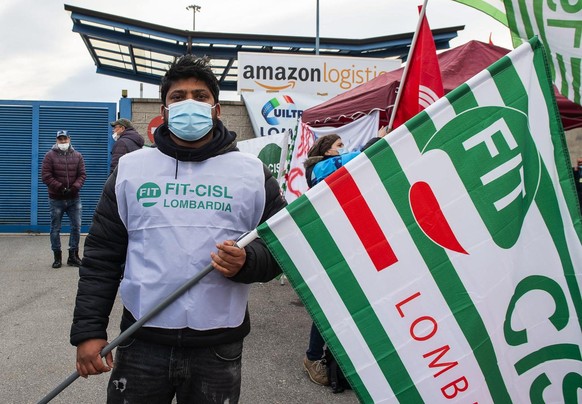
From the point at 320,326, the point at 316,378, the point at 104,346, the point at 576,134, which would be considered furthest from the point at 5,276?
the point at 576,134

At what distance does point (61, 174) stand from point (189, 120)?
6677mm

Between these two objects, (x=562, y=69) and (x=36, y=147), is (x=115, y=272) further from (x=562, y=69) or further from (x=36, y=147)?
(x=36, y=147)

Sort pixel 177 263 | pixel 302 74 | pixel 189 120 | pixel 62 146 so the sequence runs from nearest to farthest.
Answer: pixel 177 263
pixel 189 120
pixel 62 146
pixel 302 74

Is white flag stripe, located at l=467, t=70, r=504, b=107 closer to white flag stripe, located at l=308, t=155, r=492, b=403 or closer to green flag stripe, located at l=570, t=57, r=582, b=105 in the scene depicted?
white flag stripe, located at l=308, t=155, r=492, b=403

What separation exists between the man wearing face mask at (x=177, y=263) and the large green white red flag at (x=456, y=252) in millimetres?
285

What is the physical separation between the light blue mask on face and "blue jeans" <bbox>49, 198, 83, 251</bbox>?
6573 mm

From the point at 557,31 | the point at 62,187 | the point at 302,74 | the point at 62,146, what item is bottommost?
the point at 62,187

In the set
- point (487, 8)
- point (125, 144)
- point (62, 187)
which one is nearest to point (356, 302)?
point (487, 8)

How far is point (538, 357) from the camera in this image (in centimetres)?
183

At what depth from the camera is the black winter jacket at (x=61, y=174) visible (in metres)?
7.98

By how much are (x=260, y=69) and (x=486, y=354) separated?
12202 mm

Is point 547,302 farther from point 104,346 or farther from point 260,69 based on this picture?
point 260,69

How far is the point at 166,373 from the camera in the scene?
2.02 metres

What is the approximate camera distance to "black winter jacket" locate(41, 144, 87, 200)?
26.2 ft
